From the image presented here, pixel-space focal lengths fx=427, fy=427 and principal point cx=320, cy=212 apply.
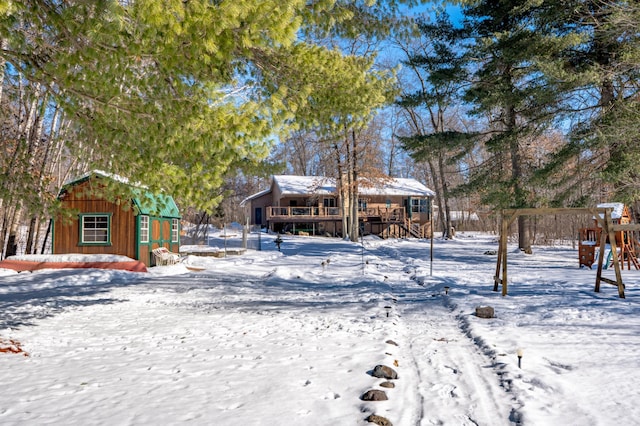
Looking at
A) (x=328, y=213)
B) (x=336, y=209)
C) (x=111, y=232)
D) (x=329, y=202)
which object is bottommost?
(x=111, y=232)

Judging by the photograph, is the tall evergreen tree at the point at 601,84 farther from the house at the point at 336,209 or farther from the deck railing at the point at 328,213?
the deck railing at the point at 328,213

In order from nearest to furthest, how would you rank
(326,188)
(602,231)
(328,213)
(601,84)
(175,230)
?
(602,231) < (601,84) < (175,230) < (328,213) < (326,188)

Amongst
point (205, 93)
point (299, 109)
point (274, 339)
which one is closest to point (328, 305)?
point (274, 339)

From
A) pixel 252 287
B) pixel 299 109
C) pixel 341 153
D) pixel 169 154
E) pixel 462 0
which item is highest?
pixel 341 153

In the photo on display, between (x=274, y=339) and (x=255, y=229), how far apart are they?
39.6 meters

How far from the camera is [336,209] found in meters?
40.8

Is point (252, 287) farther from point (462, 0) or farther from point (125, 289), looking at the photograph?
point (462, 0)

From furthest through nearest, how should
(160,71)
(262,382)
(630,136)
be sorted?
(630,136)
(160,71)
(262,382)

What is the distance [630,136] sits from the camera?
41.8ft

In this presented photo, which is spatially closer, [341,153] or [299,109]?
[299,109]

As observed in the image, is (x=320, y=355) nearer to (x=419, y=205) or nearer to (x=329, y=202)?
(x=329, y=202)

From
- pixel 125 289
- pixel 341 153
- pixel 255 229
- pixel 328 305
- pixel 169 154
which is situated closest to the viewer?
pixel 169 154

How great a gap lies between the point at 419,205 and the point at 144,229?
30.9m

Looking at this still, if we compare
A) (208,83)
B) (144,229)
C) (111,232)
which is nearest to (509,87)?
(208,83)
